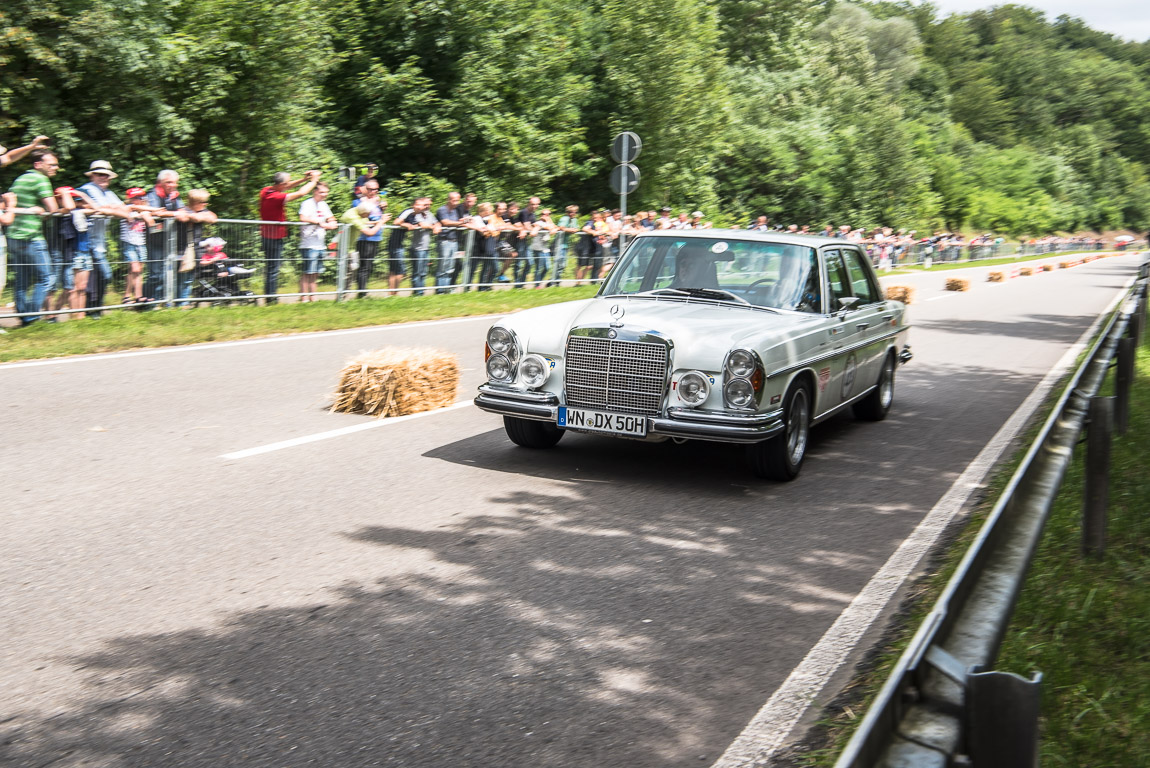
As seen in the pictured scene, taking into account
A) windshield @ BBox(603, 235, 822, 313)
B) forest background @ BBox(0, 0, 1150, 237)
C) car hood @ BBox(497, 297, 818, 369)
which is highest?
forest background @ BBox(0, 0, 1150, 237)

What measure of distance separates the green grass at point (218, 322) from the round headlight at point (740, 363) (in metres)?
7.22

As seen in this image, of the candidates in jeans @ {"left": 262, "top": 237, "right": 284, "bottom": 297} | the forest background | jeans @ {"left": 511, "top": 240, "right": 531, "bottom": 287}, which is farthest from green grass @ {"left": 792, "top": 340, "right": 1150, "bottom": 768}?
the forest background

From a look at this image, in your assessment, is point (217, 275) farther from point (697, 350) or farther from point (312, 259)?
point (697, 350)

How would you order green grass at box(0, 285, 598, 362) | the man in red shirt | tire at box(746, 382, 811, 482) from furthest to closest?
the man in red shirt → green grass at box(0, 285, 598, 362) → tire at box(746, 382, 811, 482)

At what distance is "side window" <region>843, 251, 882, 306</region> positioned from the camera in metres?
9.23

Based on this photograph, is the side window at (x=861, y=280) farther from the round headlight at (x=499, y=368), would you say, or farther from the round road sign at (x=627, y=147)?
the round road sign at (x=627, y=147)

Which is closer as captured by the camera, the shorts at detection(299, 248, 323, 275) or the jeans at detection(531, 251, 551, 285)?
the shorts at detection(299, 248, 323, 275)

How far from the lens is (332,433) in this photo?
834cm

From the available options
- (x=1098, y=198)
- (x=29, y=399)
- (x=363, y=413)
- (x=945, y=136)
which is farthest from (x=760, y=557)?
(x=1098, y=198)

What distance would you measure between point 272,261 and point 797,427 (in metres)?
10.5

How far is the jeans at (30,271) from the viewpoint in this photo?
12172 millimetres

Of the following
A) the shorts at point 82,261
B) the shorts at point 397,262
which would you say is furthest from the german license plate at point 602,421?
the shorts at point 397,262

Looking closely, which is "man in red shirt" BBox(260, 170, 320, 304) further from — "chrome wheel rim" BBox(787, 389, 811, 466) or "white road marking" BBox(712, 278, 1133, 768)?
"white road marking" BBox(712, 278, 1133, 768)

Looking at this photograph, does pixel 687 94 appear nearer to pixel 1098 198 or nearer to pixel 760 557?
pixel 760 557
